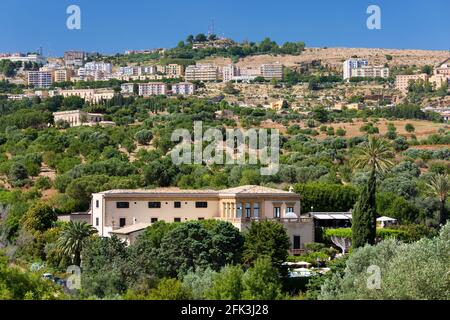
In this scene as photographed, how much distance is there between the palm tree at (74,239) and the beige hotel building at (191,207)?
3.42 m

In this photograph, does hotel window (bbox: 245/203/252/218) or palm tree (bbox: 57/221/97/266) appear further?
hotel window (bbox: 245/203/252/218)

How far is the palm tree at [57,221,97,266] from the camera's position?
53669 mm

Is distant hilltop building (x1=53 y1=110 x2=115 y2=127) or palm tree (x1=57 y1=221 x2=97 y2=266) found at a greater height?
distant hilltop building (x1=53 y1=110 x2=115 y2=127)

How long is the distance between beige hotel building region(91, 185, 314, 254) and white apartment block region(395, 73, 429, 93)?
133 m

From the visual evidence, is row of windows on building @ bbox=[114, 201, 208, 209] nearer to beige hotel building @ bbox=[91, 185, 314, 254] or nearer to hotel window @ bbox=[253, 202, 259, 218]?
beige hotel building @ bbox=[91, 185, 314, 254]

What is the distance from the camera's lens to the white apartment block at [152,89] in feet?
595

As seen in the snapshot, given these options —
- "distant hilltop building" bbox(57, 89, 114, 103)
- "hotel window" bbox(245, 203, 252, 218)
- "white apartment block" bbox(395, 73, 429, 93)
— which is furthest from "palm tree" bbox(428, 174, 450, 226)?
"white apartment block" bbox(395, 73, 429, 93)

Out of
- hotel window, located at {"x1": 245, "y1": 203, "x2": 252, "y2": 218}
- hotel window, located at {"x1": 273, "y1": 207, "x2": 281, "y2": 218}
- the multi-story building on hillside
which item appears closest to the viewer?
hotel window, located at {"x1": 245, "y1": 203, "x2": 252, "y2": 218}

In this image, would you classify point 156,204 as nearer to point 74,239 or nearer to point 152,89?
point 74,239

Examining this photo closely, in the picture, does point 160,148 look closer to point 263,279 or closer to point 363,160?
point 363,160

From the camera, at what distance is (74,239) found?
54219 millimetres

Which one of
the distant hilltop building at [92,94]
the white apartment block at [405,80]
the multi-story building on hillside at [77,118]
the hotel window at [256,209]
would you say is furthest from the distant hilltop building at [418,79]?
the hotel window at [256,209]

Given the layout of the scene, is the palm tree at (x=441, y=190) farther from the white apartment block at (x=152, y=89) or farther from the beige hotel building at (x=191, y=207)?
the white apartment block at (x=152, y=89)

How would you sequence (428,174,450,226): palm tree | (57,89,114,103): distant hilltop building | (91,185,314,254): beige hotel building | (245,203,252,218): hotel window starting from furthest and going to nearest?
1. (57,89,114,103): distant hilltop building
2. (428,174,450,226): palm tree
3. (245,203,252,218): hotel window
4. (91,185,314,254): beige hotel building
